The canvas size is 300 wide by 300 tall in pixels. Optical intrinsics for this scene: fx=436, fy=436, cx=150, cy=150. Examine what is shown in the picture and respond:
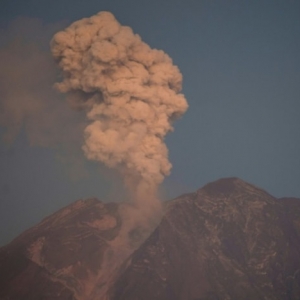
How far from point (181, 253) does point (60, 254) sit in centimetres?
1549

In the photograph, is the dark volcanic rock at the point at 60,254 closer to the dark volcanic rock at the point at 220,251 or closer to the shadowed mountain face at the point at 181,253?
the shadowed mountain face at the point at 181,253

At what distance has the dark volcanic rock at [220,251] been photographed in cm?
5000

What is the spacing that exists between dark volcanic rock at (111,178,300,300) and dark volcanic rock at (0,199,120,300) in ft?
17.2

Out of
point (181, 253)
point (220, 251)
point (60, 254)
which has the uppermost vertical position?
point (220, 251)

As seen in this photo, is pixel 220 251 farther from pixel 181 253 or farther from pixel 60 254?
pixel 60 254

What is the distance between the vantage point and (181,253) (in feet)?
183

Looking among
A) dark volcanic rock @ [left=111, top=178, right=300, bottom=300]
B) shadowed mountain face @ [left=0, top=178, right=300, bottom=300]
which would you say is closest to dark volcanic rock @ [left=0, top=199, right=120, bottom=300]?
shadowed mountain face @ [left=0, top=178, right=300, bottom=300]

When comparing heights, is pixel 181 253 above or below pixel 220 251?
below

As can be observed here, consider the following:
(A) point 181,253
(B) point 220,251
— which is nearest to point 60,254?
(A) point 181,253

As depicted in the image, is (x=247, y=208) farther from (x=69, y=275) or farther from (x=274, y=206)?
(x=69, y=275)

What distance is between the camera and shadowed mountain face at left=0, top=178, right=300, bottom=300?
5000cm

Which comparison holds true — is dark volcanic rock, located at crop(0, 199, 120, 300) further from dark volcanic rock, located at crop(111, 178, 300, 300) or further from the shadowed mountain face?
dark volcanic rock, located at crop(111, 178, 300, 300)

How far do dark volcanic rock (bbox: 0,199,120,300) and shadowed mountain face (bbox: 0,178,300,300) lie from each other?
12 centimetres

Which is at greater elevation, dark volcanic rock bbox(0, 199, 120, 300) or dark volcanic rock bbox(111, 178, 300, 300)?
dark volcanic rock bbox(111, 178, 300, 300)
